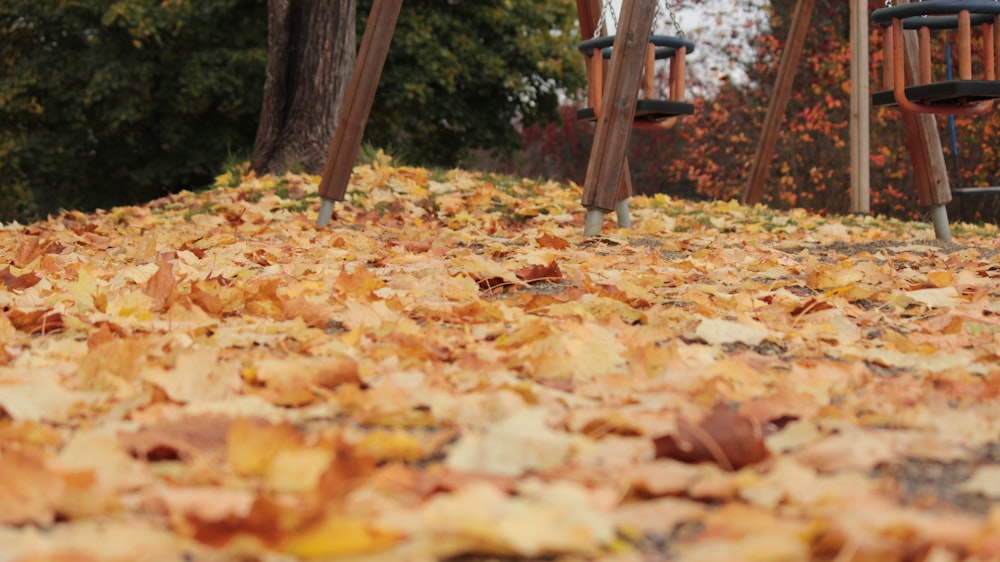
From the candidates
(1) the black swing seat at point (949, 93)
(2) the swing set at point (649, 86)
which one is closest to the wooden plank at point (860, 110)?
(2) the swing set at point (649, 86)

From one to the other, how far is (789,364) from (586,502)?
1040mm

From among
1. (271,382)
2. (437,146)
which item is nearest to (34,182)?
(437,146)

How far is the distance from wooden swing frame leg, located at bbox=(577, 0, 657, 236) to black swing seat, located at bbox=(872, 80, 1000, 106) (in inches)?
47.2

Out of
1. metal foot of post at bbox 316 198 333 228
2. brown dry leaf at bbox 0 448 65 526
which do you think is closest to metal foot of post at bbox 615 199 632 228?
metal foot of post at bbox 316 198 333 228

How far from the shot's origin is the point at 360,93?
4801 mm

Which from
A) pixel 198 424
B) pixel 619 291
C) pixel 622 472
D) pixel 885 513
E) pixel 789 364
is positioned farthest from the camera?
pixel 619 291

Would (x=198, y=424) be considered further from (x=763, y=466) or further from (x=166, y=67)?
(x=166, y=67)

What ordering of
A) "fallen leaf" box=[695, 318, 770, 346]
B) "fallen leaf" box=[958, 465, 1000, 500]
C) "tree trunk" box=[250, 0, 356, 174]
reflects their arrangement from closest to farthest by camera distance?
"fallen leaf" box=[958, 465, 1000, 500]
"fallen leaf" box=[695, 318, 770, 346]
"tree trunk" box=[250, 0, 356, 174]

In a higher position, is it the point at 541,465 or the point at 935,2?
the point at 935,2

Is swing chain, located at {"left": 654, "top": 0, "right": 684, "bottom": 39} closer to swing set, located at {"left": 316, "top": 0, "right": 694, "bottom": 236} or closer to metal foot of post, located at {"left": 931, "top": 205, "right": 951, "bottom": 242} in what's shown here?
swing set, located at {"left": 316, "top": 0, "right": 694, "bottom": 236}

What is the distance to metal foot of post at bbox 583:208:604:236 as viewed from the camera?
4.51 metres

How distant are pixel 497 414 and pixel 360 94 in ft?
11.5

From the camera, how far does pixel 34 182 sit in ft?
49.8

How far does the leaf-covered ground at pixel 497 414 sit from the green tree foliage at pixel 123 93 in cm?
1095
